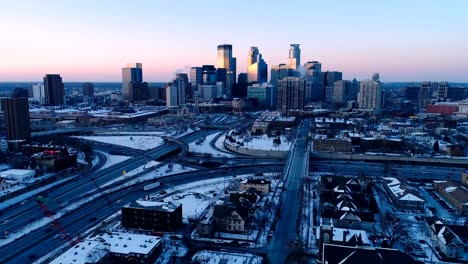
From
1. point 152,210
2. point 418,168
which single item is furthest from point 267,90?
point 152,210

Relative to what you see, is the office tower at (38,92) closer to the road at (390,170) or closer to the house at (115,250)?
the road at (390,170)

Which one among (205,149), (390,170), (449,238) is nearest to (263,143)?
(205,149)

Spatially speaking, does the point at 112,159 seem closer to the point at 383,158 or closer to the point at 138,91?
the point at 383,158

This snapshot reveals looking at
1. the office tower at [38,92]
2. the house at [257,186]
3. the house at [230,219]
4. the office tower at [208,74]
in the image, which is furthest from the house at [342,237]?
the office tower at [208,74]

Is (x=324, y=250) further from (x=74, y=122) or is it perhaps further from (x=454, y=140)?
(x=74, y=122)

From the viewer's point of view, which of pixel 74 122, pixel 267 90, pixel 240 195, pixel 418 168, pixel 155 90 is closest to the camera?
pixel 240 195

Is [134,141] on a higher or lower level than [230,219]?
lower
